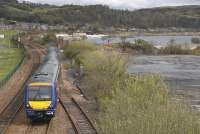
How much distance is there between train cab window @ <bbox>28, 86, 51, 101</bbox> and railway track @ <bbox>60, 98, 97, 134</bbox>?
7.55ft

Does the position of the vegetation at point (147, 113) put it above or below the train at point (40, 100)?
above

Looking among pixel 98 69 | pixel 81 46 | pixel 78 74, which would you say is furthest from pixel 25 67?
pixel 98 69

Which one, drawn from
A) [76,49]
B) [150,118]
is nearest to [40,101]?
[150,118]

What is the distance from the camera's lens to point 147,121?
16859 millimetres

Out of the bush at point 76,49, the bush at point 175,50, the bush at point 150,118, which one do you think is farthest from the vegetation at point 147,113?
the bush at point 175,50

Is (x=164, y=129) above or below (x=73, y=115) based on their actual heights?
above

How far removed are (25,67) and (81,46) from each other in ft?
58.6

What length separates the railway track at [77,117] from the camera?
27.2 meters

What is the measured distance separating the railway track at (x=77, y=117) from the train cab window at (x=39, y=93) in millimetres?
2300

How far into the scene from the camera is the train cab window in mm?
28367

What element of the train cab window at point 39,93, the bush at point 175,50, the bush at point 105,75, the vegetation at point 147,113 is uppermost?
the vegetation at point 147,113

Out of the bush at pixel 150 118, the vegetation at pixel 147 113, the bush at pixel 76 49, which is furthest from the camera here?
the bush at pixel 76 49

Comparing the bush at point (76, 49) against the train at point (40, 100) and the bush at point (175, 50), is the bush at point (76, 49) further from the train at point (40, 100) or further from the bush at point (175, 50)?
the bush at point (175, 50)

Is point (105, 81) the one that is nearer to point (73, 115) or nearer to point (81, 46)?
point (73, 115)
